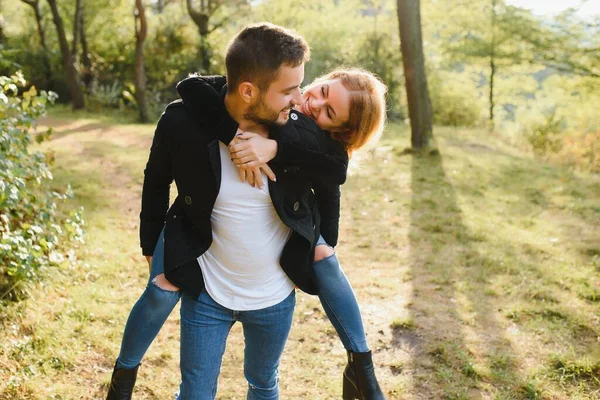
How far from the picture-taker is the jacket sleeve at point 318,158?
1.77 m

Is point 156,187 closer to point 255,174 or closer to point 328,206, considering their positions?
point 255,174

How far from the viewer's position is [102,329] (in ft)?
11.4

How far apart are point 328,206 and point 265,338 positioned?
573mm

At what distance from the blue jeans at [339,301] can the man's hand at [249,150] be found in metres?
0.65

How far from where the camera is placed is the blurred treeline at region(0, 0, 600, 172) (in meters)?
15.4

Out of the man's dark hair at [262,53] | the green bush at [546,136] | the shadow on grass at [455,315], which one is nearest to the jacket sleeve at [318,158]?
the man's dark hair at [262,53]

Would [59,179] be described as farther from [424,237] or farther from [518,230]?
[518,230]

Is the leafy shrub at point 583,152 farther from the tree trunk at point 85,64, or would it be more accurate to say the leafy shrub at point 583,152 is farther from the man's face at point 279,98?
the tree trunk at point 85,64

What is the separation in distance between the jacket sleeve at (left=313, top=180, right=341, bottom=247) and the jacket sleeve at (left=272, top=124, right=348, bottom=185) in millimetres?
77

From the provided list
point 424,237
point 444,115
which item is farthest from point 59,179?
point 444,115

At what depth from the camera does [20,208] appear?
3.77 meters

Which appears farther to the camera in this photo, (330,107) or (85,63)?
(85,63)

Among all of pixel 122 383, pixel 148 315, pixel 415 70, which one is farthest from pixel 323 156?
pixel 415 70

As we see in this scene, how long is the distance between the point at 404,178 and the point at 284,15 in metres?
14.7
